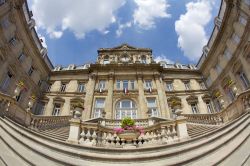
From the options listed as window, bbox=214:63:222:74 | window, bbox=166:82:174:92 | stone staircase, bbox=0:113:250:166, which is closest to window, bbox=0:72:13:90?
stone staircase, bbox=0:113:250:166

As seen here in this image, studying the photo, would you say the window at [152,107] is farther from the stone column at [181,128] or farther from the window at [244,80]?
the stone column at [181,128]

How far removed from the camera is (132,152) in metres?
6.66

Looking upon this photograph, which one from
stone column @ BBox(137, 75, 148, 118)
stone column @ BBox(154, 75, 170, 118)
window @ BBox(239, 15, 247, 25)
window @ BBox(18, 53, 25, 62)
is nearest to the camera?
window @ BBox(239, 15, 247, 25)

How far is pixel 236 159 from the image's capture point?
5664 mm

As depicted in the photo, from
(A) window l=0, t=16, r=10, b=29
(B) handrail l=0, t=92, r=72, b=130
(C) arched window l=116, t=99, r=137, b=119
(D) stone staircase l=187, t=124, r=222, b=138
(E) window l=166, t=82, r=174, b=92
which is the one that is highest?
(A) window l=0, t=16, r=10, b=29

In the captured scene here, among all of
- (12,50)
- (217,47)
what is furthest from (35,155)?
(217,47)

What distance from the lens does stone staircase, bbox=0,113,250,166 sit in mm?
5883

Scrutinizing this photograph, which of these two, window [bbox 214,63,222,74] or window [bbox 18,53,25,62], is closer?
window [bbox 18,53,25,62]

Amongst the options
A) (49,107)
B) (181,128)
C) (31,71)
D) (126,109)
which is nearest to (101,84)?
(126,109)

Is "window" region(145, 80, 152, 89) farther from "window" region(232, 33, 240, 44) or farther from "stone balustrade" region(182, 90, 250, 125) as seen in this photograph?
"window" region(232, 33, 240, 44)

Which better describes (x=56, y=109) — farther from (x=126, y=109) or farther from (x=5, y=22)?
(x=5, y=22)

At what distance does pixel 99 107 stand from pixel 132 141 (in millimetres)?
15345

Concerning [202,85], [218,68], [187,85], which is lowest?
[202,85]

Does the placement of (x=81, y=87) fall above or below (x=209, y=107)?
above
